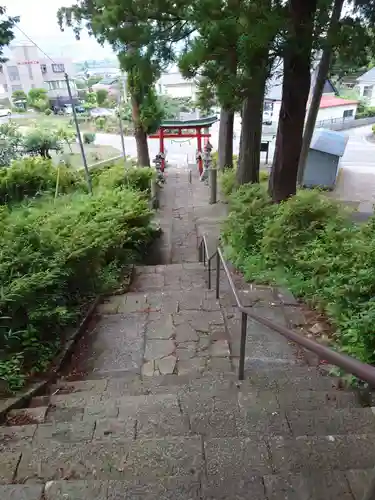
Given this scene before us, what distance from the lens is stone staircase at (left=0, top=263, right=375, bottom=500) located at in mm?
1602

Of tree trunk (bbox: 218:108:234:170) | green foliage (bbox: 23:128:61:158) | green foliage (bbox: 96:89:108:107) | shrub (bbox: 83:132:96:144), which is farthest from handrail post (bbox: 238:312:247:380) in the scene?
green foliage (bbox: 96:89:108:107)

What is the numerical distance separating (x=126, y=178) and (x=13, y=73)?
17.1 feet

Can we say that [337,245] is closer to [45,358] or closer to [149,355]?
[149,355]

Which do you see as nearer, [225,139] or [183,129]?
[225,139]

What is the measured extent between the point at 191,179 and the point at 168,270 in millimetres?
8871

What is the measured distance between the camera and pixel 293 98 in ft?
19.1

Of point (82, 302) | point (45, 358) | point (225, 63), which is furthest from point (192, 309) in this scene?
point (225, 63)

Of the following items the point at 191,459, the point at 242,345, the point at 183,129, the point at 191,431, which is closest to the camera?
the point at 191,459

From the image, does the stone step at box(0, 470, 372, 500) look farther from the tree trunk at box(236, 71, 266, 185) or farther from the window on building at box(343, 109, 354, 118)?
the window on building at box(343, 109, 354, 118)

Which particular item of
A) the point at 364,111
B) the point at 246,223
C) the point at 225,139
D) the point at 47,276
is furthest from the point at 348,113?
the point at 47,276

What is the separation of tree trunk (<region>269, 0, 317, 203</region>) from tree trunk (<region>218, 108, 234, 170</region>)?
20.3ft

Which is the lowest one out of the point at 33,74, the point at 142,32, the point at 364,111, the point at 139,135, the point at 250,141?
the point at 364,111

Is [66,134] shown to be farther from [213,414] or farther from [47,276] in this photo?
[213,414]

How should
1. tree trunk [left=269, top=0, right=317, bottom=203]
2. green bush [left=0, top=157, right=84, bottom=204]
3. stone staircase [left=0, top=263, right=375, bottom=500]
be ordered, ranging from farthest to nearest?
green bush [left=0, top=157, right=84, bottom=204] → tree trunk [left=269, top=0, right=317, bottom=203] → stone staircase [left=0, top=263, right=375, bottom=500]
